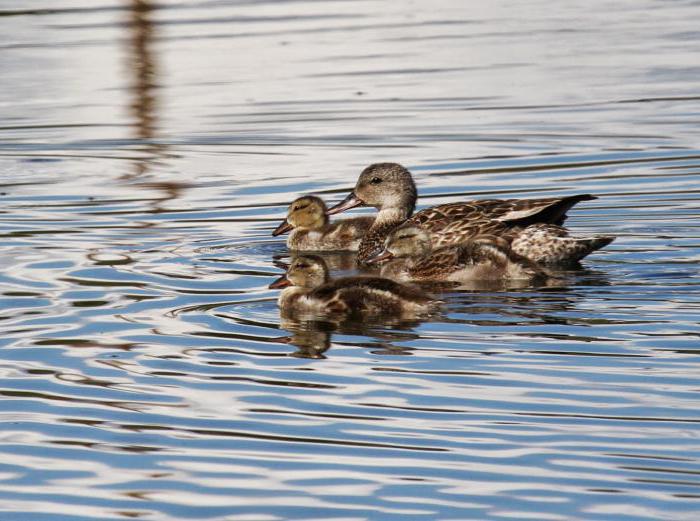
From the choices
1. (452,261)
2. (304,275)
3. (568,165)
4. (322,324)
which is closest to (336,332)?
(322,324)

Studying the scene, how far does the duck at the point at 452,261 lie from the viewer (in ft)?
30.2

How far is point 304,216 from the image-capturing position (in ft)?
36.3

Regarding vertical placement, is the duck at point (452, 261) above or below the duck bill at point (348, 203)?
below

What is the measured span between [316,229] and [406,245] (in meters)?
1.35

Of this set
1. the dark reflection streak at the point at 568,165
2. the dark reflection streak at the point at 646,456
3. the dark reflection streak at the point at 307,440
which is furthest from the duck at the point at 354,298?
the dark reflection streak at the point at 568,165

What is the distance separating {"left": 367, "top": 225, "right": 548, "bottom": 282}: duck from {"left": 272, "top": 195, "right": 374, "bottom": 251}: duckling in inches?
46.5

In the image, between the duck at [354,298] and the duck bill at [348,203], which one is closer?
the duck at [354,298]

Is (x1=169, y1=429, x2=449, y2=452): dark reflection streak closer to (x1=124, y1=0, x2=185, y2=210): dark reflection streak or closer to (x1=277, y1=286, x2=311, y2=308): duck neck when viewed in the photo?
A: (x1=277, y1=286, x2=311, y2=308): duck neck

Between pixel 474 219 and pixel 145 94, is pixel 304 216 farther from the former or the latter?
Answer: pixel 145 94

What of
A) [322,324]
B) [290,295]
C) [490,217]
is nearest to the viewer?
[322,324]

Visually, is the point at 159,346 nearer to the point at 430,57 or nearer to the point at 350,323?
the point at 350,323

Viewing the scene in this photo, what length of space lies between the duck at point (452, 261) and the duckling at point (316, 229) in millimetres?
1180

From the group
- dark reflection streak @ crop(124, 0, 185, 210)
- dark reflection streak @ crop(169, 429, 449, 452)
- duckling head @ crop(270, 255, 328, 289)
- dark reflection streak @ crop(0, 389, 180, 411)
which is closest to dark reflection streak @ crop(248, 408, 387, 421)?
dark reflection streak @ crop(169, 429, 449, 452)

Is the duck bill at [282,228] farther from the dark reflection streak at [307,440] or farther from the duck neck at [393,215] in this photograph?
the dark reflection streak at [307,440]
